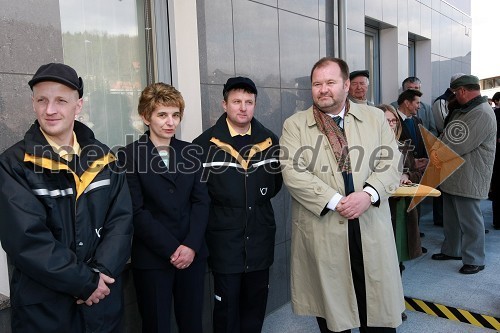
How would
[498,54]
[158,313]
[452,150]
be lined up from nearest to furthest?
[158,313] < [452,150] < [498,54]

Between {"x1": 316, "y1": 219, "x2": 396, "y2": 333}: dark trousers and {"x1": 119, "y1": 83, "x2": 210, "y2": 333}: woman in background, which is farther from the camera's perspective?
{"x1": 316, "y1": 219, "x2": 396, "y2": 333}: dark trousers

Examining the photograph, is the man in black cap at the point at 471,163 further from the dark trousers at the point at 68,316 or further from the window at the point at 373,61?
the dark trousers at the point at 68,316

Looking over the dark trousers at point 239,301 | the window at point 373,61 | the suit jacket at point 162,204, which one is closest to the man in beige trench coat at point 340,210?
the dark trousers at point 239,301

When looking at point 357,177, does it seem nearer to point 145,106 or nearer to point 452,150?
point 145,106

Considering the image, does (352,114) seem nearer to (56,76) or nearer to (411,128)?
(56,76)

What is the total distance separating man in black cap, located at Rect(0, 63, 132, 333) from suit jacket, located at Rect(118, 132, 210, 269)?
9.1 inches

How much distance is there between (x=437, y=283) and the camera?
4508 millimetres

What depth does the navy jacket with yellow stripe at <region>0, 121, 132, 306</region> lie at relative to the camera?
1.79 m

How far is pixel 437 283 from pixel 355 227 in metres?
2.37

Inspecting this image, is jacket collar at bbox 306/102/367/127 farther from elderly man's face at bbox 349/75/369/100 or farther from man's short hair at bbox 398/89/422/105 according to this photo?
man's short hair at bbox 398/89/422/105

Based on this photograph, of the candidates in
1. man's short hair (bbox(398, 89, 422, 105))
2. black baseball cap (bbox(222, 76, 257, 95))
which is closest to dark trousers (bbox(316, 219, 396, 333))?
black baseball cap (bbox(222, 76, 257, 95))

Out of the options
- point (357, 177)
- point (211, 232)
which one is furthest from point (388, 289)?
point (211, 232)

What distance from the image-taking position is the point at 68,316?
6.32ft

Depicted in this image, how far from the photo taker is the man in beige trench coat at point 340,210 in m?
2.66
